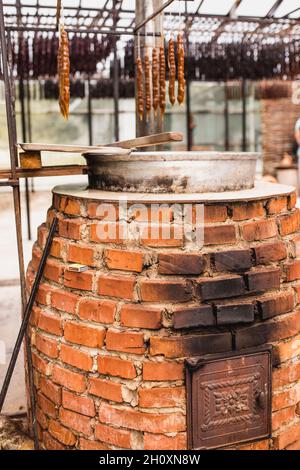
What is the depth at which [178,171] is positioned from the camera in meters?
1.62

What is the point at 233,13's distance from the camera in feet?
18.9

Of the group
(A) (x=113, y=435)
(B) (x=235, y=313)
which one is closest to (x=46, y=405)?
(A) (x=113, y=435)

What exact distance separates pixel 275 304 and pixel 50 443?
0.96m

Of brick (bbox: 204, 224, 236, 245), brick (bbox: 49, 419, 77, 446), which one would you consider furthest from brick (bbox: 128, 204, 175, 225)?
brick (bbox: 49, 419, 77, 446)

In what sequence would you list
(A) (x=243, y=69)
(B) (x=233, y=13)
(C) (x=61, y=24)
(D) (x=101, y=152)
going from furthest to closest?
(A) (x=243, y=69), (B) (x=233, y=13), (C) (x=61, y=24), (D) (x=101, y=152)

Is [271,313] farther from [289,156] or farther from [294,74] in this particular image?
[289,156]

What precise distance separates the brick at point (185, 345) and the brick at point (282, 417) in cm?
36

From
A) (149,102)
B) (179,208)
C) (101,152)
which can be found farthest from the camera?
(149,102)

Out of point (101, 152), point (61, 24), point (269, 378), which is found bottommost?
point (269, 378)

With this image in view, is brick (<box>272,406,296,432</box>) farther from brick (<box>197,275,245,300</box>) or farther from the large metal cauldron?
the large metal cauldron

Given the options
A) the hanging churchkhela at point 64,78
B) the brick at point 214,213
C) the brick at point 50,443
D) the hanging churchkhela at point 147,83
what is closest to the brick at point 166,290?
the brick at point 214,213

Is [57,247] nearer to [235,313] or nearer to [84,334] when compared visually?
[84,334]
